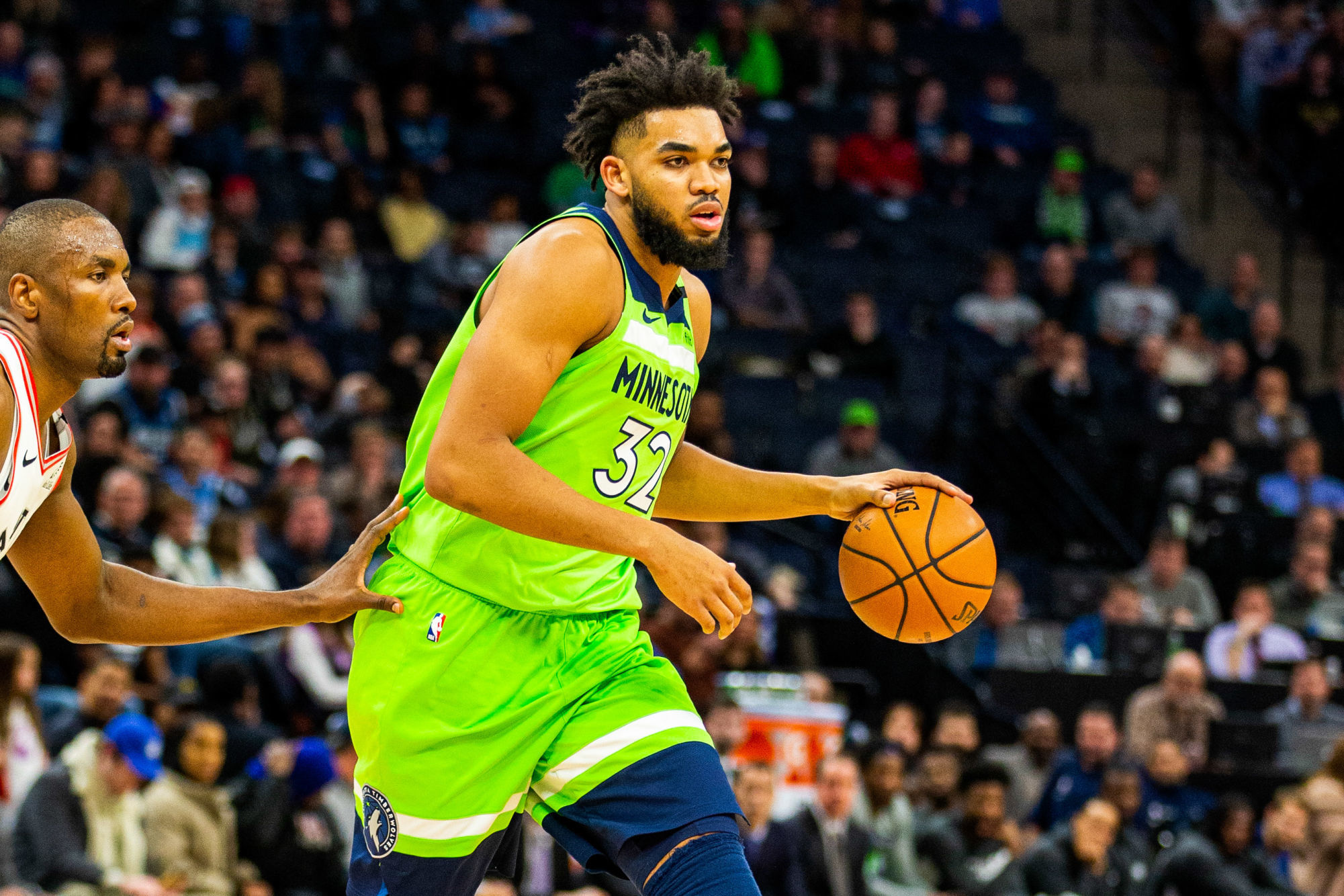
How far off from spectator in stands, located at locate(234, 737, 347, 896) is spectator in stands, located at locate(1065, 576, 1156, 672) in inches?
210

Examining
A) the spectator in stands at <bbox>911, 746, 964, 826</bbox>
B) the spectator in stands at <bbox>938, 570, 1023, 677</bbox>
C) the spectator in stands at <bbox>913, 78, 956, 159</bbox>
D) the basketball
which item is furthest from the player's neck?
the spectator in stands at <bbox>913, 78, 956, 159</bbox>

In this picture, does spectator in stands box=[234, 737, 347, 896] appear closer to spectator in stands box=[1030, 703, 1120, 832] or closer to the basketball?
spectator in stands box=[1030, 703, 1120, 832]

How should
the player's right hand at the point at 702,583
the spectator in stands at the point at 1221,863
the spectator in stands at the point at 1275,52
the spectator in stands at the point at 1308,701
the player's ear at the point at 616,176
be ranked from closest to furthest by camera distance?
the player's right hand at the point at 702,583 → the player's ear at the point at 616,176 → the spectator in stands at the point at 1221,863 → the spectator in stands at the point at 1308,701 → the spectator in stands at the point at 1275,52

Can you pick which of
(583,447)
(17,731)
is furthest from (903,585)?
(17,731)

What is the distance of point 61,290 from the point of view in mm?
3553

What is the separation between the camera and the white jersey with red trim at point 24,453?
11.2ft

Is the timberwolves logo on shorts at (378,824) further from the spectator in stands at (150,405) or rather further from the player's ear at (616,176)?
the spectator in stands at (150,405)

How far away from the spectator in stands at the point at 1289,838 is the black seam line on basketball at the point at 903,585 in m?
6.45

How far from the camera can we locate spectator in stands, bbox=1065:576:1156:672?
11523mm

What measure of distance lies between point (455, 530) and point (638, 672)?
1.72 ft

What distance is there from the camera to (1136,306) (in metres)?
14.6

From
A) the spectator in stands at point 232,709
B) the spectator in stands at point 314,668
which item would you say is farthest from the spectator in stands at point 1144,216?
the spectator in stands at point 232,709

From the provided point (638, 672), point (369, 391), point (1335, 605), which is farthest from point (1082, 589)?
point (638, 672)

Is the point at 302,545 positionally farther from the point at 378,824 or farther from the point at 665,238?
the point at 665,238
